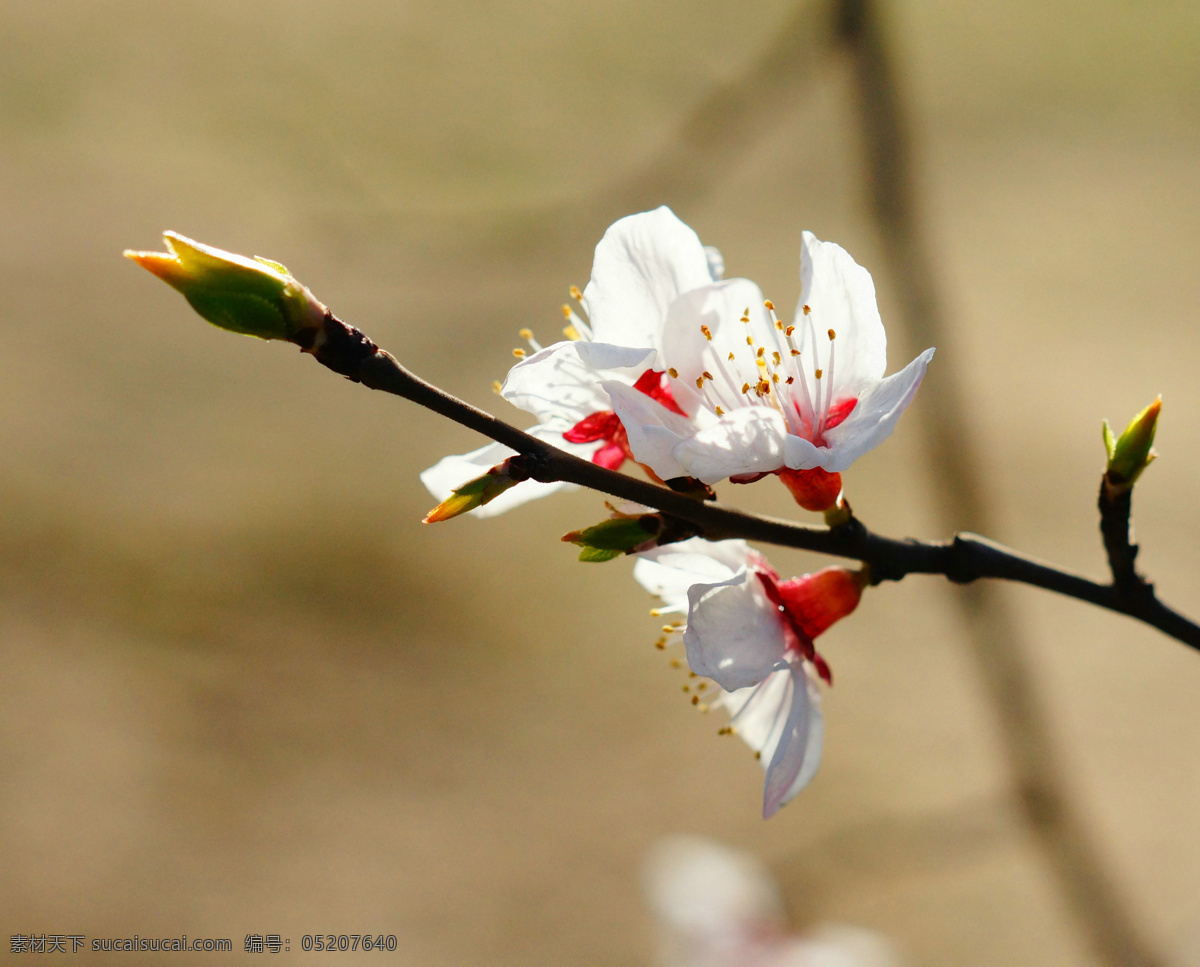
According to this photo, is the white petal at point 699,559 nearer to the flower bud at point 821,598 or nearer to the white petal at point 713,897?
the flower bud at point 821,598

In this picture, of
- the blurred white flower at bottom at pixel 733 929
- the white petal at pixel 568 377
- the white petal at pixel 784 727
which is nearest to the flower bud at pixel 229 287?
the white petal at pixel 568 377

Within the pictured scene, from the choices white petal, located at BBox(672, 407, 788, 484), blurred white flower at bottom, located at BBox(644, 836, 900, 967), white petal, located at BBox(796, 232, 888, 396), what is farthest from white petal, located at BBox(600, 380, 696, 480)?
blurred white flower at bottom, located at BBox(644, 836, 900, 967)

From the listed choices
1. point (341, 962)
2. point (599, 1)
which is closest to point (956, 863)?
point (341, 962)

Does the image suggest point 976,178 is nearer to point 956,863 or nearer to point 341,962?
point 956,863

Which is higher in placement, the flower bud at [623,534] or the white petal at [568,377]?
the white petal at [568,377]

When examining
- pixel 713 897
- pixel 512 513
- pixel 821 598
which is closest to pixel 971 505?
pixel 713 897

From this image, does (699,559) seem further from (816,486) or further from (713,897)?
(713,897)
